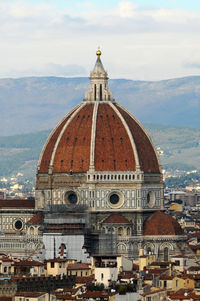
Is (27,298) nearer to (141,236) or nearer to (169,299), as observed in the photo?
(169,299)

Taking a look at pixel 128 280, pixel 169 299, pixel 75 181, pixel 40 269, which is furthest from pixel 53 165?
pixel 169 299

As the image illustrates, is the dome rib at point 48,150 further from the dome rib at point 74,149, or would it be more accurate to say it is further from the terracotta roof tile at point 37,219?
the terracotta roof tile at point 37,219

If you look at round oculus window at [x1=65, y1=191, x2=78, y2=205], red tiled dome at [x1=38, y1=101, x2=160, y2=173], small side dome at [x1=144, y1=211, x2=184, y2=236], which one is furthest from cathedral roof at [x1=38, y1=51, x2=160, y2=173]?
small side dome at [x1=144, y1=211, x2=184, y2=236]

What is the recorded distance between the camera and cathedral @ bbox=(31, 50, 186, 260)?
129 meters

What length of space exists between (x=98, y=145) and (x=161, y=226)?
7.94m

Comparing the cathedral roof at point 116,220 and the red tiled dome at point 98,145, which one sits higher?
the red tiled dome at point 98,145

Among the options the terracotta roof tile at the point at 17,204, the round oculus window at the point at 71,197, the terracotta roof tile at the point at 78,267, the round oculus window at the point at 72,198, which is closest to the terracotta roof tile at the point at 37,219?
the round oculus window at the point at 71,197

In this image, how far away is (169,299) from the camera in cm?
8044

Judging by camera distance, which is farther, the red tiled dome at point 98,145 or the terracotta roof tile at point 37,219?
the terracotta roof tile at point 37,219

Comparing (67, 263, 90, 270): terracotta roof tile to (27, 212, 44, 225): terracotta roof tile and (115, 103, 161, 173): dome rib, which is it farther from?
(115, 103, 161, 173): dome rib

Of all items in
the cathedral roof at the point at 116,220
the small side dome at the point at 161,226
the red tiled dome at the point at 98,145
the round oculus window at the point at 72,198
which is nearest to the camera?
the small side dome at the point at 161,226

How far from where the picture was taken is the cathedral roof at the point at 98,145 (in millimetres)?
131000

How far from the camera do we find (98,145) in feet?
429

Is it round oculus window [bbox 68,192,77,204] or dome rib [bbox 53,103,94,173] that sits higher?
dome rib [bbox 53,103,94,173]
